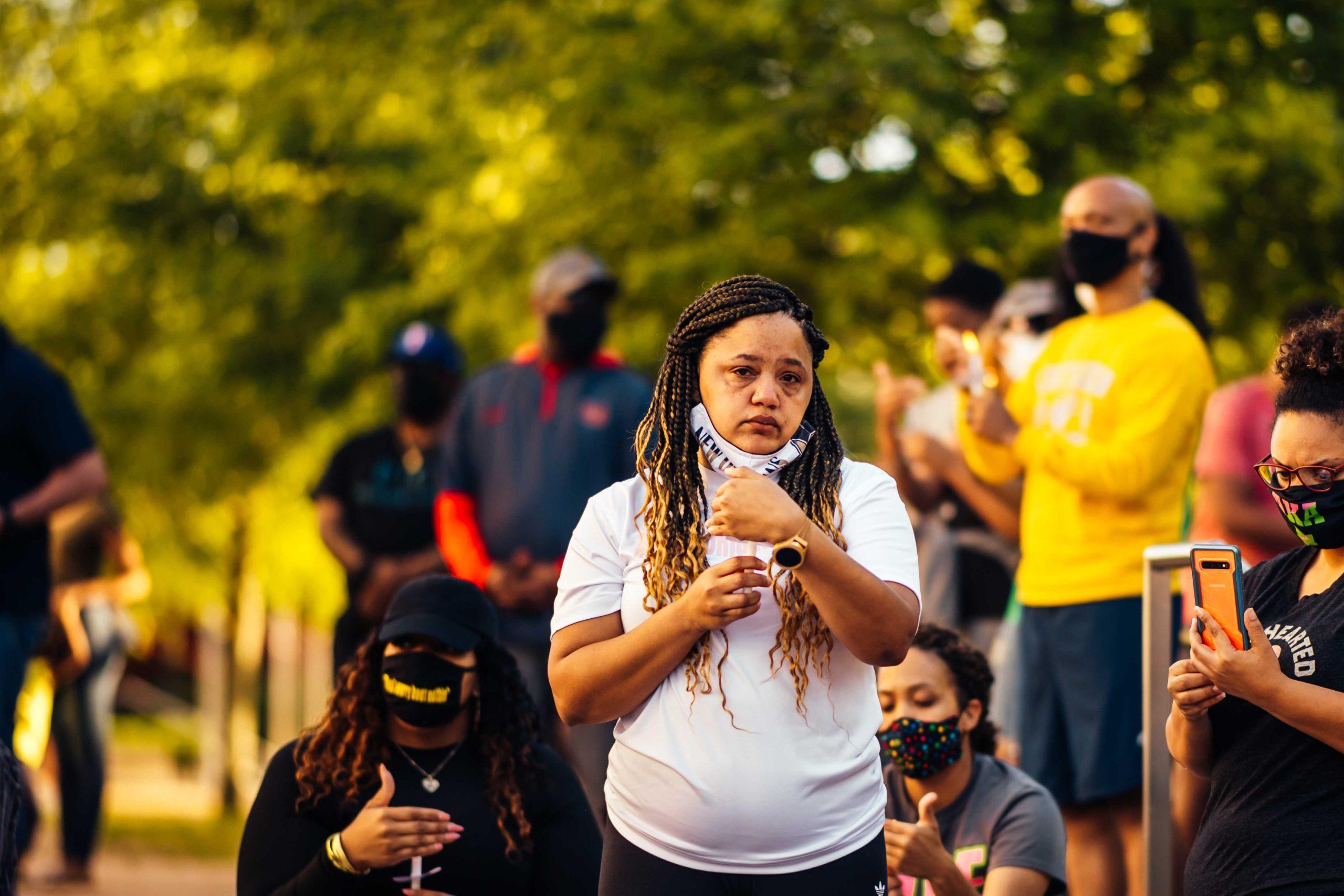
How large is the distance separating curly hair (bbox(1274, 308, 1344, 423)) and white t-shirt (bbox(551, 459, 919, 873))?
2.71 ft

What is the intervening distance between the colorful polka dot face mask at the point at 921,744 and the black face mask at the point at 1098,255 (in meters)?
1.71

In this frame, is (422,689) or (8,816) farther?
(422,689)

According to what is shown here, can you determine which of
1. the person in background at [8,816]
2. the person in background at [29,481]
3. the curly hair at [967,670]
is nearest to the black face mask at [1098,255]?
the curly hair at [967,670]

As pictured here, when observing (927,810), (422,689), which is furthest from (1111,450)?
(422,689)

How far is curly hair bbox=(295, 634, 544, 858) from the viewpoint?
164 inches

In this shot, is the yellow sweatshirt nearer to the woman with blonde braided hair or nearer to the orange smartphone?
the orange smartphone

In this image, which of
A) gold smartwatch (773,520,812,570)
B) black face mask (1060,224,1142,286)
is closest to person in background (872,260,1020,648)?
black face mask (1060,224,1142,286)

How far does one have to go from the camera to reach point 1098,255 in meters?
5.38

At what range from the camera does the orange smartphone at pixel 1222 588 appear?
3.18 meters

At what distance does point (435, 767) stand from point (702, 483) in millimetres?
1331

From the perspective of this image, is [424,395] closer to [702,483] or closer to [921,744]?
[921,744]

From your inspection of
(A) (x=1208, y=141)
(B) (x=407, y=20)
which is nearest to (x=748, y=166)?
(A) (x=1208, y=141)

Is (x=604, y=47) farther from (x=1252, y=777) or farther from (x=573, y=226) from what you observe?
(x=1252, y=777)

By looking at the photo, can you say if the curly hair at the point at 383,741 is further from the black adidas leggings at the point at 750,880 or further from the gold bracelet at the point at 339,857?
the black adidas leggings at the point at 750,880
